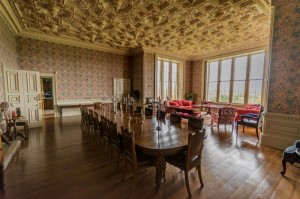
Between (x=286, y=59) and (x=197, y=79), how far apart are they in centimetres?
672

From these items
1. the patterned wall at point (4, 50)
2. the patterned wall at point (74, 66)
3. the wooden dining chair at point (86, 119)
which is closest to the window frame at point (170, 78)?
the patterned wall at point (74, 66)

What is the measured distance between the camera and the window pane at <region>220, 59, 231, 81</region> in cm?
862

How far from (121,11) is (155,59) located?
4386mm

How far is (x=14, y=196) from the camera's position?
192cm

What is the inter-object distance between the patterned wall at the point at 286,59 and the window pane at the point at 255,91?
4600 mm

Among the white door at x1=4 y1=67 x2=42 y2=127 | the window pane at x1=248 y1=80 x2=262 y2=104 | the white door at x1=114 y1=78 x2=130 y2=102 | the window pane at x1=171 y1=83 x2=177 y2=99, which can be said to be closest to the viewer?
the white door at x1=4 y1=67 x2=42 y2=127

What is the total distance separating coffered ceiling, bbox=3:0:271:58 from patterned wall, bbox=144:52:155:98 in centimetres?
111

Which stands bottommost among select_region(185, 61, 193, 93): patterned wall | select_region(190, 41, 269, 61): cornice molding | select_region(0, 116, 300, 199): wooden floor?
select_region(0, 116, 300, 199): wooden floor

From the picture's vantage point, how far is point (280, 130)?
350 centimetres

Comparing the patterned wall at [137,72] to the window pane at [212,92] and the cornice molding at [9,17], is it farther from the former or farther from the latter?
the cornice molding at [9,17]

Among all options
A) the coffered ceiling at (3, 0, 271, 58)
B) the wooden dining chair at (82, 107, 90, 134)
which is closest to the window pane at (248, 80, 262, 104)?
the coffered ceiling at (3, 0, 271, 58)

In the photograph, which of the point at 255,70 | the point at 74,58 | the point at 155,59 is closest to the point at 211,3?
the point at 155,59

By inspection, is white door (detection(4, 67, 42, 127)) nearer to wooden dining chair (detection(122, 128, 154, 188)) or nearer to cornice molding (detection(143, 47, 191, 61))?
wooden dining chair (detection(122, 128, 154, 188))

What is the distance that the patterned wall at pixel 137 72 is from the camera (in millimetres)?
8445
